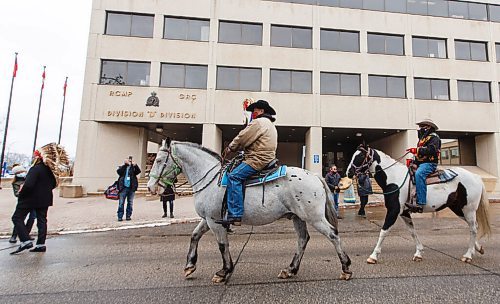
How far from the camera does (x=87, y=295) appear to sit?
11.2 ft

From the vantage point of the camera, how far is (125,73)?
1881cm

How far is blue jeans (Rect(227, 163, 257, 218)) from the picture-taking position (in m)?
3.73

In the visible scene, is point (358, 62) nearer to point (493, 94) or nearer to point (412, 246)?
point (493, 94)

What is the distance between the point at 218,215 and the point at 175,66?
58.1 ft

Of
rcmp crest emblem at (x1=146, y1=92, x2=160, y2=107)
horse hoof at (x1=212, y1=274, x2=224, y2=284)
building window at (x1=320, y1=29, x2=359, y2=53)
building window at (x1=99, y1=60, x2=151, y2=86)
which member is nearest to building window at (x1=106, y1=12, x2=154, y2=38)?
building window at (x1=99, y1=60, x2=151, y2=86)

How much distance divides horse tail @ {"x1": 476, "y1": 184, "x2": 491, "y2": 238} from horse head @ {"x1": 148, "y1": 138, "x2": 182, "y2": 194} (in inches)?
235

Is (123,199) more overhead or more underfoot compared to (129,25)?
more underfoot

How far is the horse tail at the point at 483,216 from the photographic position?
520 cm

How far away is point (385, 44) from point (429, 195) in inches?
789

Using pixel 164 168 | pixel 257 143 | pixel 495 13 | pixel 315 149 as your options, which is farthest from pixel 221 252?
pixel 495 13

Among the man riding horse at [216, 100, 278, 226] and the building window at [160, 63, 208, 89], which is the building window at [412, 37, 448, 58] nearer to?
the building window at [160, 63, 208, 89]

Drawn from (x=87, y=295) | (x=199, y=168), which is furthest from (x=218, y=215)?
(x=87, y=295)

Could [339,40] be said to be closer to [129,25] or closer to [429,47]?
[429,47]

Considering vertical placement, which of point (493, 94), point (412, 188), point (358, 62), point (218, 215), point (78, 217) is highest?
point (358, 62)
